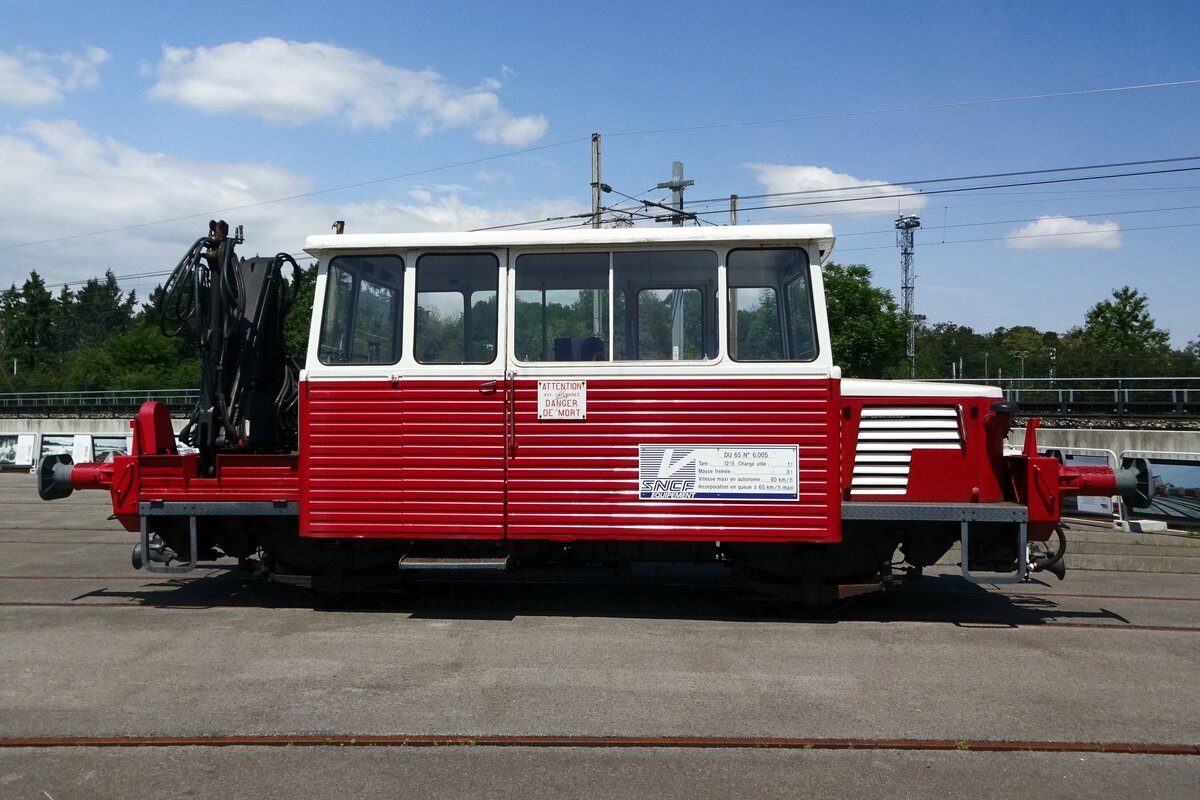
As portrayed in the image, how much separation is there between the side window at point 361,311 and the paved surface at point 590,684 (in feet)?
6.98

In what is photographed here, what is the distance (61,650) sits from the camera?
21.3 ft

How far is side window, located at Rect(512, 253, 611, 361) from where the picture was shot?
719 centimetres

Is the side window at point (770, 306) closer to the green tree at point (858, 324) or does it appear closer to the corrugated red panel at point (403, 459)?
the corrugated red panel at point (403, 459)

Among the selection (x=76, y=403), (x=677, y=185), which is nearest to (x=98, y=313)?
(x=76, y=403)

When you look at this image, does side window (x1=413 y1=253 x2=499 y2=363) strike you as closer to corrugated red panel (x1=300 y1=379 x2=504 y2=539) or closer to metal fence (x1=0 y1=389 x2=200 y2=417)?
corrugated red panel (x1=300 y1=379 x2=504 y2=539)

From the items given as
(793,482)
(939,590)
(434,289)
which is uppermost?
(434,289)

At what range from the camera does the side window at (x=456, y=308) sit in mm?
7250

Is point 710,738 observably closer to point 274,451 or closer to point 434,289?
point 434,289

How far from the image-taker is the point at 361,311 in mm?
7406

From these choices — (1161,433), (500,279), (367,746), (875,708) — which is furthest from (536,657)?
(1161,433)

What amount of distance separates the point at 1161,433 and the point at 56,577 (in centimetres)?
2329

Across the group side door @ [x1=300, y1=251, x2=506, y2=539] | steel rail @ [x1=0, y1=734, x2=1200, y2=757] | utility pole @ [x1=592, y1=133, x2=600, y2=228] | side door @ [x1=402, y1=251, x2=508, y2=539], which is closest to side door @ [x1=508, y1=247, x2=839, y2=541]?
side door @ [x1=402, y1=251, x2=508, y2=539]

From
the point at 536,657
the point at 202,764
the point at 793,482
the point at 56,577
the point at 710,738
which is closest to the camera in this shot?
the point at 202,764

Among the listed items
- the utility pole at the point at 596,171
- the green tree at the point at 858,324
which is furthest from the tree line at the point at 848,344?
the utility pole at the point at 596,171
